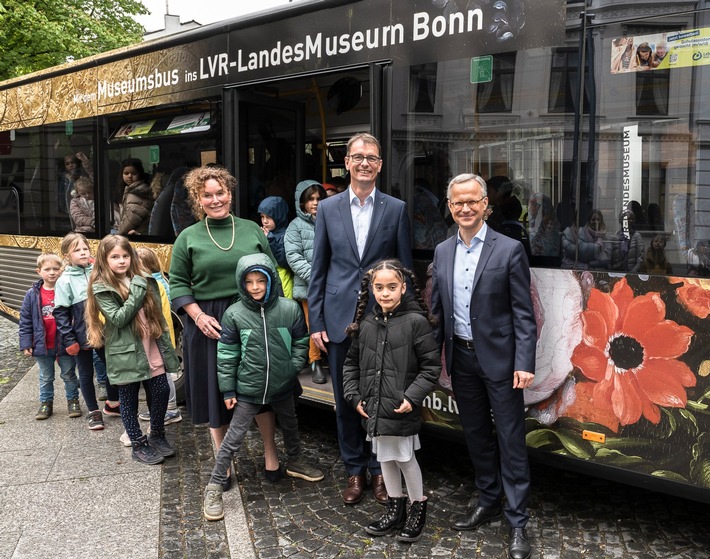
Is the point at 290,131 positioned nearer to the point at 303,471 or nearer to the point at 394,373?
the point at 303,471

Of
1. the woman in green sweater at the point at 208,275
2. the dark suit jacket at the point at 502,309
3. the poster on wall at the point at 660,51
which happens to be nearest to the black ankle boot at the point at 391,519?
the dark suit jacket at the point at 502,309

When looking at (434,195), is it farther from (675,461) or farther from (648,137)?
(675,461)

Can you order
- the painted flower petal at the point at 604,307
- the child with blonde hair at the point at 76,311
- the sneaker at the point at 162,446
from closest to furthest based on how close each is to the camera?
1. the painted flower petal at the point at 604,307
2. the sneaker at the point at 162,446
3. the child with blonde hair at the point at 76,311

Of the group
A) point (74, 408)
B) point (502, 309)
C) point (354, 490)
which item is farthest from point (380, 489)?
point (74, 408)

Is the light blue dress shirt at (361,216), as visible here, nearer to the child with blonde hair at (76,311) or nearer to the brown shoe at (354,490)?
the brown shoe at (354,490)

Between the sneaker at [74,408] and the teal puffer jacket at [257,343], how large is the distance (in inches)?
96.1

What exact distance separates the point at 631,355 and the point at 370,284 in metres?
1.32

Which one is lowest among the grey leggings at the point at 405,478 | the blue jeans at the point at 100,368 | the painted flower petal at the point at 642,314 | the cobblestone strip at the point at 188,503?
the cobblestone strip at the point at 188,503

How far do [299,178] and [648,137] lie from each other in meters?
3.81

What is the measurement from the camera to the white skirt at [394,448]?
3646 millimetres

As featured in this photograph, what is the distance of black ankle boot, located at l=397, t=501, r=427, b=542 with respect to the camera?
370 cm

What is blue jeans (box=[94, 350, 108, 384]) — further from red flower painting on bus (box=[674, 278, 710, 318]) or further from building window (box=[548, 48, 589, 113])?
red flower painting on bus (box=[674, 278, 710, 318])

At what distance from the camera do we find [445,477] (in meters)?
4.61

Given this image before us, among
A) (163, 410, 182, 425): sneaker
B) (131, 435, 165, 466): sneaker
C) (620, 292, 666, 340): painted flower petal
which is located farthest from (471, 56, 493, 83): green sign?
(163, 410, 182, 425): sneaker
